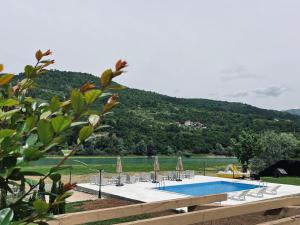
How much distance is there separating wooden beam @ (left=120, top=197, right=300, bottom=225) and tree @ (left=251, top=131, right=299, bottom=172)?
25.9 metres

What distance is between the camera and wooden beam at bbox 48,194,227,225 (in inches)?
86.0

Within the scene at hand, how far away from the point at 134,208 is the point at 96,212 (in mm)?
361

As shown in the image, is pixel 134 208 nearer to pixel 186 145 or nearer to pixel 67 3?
pixel 67 3

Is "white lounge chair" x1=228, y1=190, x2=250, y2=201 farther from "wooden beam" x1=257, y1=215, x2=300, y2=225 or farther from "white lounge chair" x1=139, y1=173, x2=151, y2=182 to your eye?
"wooden beam" x1=257, y1=215, x2=300, y2=225

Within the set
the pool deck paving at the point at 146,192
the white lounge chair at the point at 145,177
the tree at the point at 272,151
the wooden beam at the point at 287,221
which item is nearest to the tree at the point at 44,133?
the wooden beam at the point at 287,221

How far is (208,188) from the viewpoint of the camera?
2039 centimetres

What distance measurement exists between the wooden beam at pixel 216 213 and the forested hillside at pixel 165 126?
43.4 metres

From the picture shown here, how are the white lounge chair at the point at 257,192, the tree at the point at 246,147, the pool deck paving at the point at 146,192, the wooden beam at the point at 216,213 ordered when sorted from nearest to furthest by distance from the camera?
the wooden beam at the point at 216,213
the pool deck paving at the point at 146,192
the white lounge chair at the point at 257,192
the tree at the point at 246,147

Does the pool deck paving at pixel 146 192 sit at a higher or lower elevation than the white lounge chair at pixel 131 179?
lower

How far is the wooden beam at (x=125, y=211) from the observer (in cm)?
219

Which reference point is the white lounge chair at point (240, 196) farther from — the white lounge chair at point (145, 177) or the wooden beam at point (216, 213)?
the wooden beam at point (216, 213)

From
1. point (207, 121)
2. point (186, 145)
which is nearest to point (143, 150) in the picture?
point (186, 145)

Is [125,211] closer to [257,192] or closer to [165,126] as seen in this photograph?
[257,192]

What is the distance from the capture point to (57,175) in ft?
3.27
